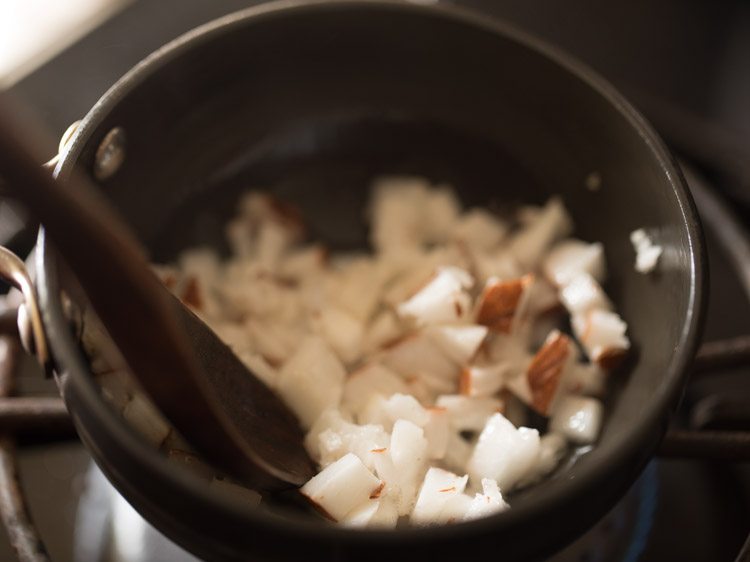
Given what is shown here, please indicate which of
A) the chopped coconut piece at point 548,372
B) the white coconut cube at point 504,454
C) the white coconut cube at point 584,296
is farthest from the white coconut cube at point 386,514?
the white coconut cube at point 584,296

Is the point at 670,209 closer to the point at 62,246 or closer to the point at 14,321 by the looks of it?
the point at 62,246

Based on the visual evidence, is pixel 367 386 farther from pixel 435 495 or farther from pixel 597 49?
pixel 597 49

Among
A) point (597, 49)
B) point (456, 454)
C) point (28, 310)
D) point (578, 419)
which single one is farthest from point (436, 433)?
point (597, 49)

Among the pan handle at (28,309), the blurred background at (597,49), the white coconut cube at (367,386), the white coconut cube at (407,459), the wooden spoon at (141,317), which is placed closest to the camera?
the wooden spoon at (141,317)

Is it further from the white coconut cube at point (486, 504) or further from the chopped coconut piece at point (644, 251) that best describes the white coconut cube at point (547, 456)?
the chopped coconut piece at point (644, 251)

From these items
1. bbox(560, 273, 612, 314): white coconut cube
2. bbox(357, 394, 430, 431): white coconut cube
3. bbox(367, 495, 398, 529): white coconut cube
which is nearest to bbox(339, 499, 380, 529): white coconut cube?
bbox(367, 495, 398, 529): white coconut cube

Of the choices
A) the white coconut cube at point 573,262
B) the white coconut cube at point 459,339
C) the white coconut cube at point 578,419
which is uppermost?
the white coconut cube at point 573,262
